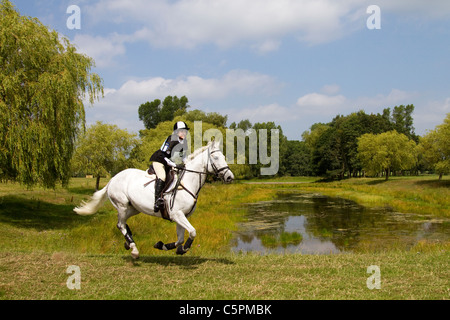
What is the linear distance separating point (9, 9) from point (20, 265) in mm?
16700

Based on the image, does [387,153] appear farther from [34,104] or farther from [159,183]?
[159,183]

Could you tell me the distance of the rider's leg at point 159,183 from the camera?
8398 millimetres

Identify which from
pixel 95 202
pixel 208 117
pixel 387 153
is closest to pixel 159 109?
pixel 208 117

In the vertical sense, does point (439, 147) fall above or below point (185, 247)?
above

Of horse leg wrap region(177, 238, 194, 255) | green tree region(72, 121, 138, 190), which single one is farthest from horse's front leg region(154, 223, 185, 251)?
green tree region(72, 121, 138, 190)

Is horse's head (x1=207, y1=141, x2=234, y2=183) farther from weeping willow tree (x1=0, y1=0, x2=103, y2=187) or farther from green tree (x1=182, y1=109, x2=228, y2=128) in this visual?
green tree (x1=182, y1=109, x2=228, y2=128)

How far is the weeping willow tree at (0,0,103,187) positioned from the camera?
1691cm

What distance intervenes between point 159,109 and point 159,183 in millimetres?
104171

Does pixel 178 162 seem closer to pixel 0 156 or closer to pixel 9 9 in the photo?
pixel 0 156

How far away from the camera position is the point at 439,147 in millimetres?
44031

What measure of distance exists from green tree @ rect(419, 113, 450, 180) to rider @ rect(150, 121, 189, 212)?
1735 inches

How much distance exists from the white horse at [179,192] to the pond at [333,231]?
252 inches

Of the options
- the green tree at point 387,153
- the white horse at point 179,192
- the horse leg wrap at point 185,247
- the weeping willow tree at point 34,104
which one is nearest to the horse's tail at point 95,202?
the white horse at point 179,192
